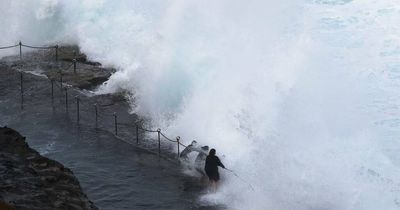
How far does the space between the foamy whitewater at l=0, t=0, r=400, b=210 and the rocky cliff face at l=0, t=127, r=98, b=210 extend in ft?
10.1

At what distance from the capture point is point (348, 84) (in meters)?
21.4

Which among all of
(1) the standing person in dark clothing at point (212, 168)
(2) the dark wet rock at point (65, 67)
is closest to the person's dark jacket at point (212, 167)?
(1) the standing person in dark clothing at point (212, 168)

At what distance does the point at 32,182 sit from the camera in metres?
11.2

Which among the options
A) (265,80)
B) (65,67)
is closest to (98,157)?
(265,80)

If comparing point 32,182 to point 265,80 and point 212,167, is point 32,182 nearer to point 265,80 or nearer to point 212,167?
point 212,167

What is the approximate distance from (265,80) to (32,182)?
1002cm

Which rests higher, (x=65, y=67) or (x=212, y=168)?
(x=65, y=67)

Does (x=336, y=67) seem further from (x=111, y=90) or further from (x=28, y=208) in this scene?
(x=28, y=208)

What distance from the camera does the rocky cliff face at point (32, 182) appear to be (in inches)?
408

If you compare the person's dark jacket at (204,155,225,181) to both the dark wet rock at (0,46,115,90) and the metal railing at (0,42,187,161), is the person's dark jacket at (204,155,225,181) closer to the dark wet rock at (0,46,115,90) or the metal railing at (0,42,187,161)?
the metal railing at (0,42,187,161)

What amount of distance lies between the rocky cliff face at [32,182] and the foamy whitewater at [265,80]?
10.1ft

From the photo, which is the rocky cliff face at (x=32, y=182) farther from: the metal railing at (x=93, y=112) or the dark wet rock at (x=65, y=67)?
the dark wet rock at (x=65, y=67)

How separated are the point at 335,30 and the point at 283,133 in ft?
38.4

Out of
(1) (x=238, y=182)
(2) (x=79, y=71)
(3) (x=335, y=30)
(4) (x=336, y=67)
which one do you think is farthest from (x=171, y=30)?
(1) (x=238, y=182)
